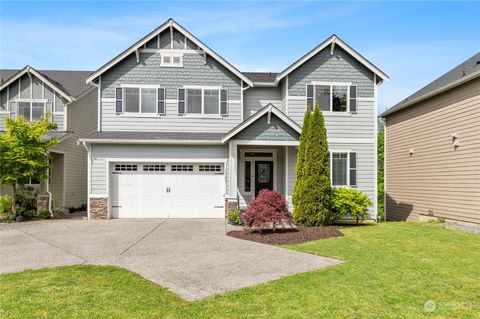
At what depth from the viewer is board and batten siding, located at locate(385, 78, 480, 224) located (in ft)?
42.0

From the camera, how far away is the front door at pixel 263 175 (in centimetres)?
1594

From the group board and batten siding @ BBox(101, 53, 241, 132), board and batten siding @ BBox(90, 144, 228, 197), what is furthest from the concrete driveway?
board and batten siding @ BBox(101, 53, 241, 132)

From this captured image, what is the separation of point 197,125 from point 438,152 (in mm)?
10520

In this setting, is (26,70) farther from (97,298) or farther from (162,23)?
(97,298)

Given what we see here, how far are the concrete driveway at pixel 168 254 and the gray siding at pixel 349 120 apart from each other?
21.2 ft

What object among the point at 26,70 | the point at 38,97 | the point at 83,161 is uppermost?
the point at 26,70

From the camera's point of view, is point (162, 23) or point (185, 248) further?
point (162, 23)

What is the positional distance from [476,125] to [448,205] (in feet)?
11.3

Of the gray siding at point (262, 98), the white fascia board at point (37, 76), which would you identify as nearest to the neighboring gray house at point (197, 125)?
the gray siding at point (262, 98)

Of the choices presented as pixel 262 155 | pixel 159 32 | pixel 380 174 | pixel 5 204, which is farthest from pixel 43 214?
pixel 380 174

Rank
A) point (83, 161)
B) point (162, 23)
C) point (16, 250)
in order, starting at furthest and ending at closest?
point (83, 161), point (162, 23), point (16, 250)

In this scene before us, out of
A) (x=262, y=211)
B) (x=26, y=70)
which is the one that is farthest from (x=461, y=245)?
(x=26, y=70)

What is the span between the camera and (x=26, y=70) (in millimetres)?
17734

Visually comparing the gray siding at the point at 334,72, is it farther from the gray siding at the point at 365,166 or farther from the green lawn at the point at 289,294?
the green lawn at the point at 289,294
